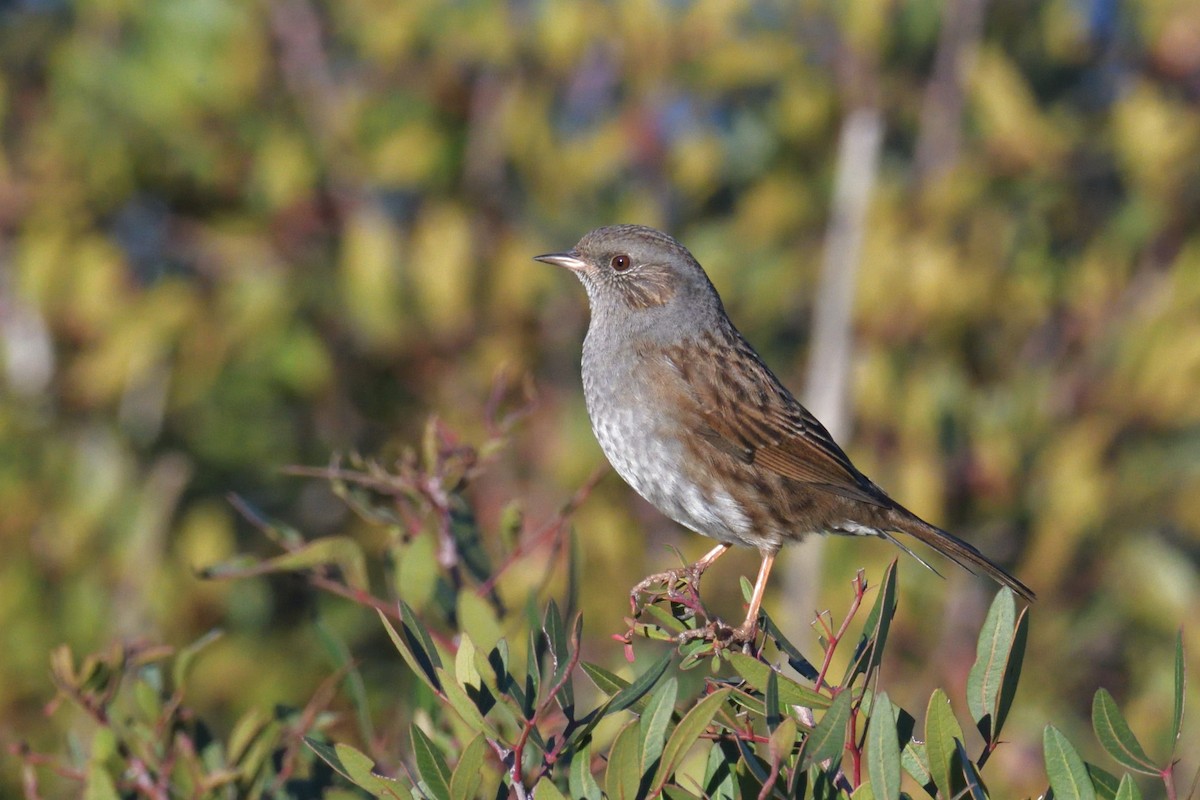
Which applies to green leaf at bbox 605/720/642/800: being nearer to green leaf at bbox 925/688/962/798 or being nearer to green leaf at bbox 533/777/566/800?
green leaf at bbox 533/777/566/800

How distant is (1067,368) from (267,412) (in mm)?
3518

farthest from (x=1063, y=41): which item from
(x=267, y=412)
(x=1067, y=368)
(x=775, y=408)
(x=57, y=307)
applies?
(x=57, y=307)

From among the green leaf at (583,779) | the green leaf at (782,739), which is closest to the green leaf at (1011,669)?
the green leaf at (782,739)

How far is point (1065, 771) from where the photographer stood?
81.0 inches

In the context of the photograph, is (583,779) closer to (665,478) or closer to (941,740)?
(941,740)

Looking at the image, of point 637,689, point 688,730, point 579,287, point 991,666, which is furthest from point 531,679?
point 579,287

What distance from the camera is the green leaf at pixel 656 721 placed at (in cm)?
215

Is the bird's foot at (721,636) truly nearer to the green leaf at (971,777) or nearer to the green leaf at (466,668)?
the green leaf at (466,668)

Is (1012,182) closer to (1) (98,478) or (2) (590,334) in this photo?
(2) (590,334)

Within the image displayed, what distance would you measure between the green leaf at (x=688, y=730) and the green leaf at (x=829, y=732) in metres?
0.14

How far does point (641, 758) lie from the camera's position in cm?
211

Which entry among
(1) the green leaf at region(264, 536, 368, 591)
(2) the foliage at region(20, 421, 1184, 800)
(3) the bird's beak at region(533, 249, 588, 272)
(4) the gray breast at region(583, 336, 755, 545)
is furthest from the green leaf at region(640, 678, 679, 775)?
(3) the bird's beak at region(533, 249, 588, 272)

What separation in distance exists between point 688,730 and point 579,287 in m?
4.20

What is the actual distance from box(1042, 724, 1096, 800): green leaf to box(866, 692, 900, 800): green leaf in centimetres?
21
